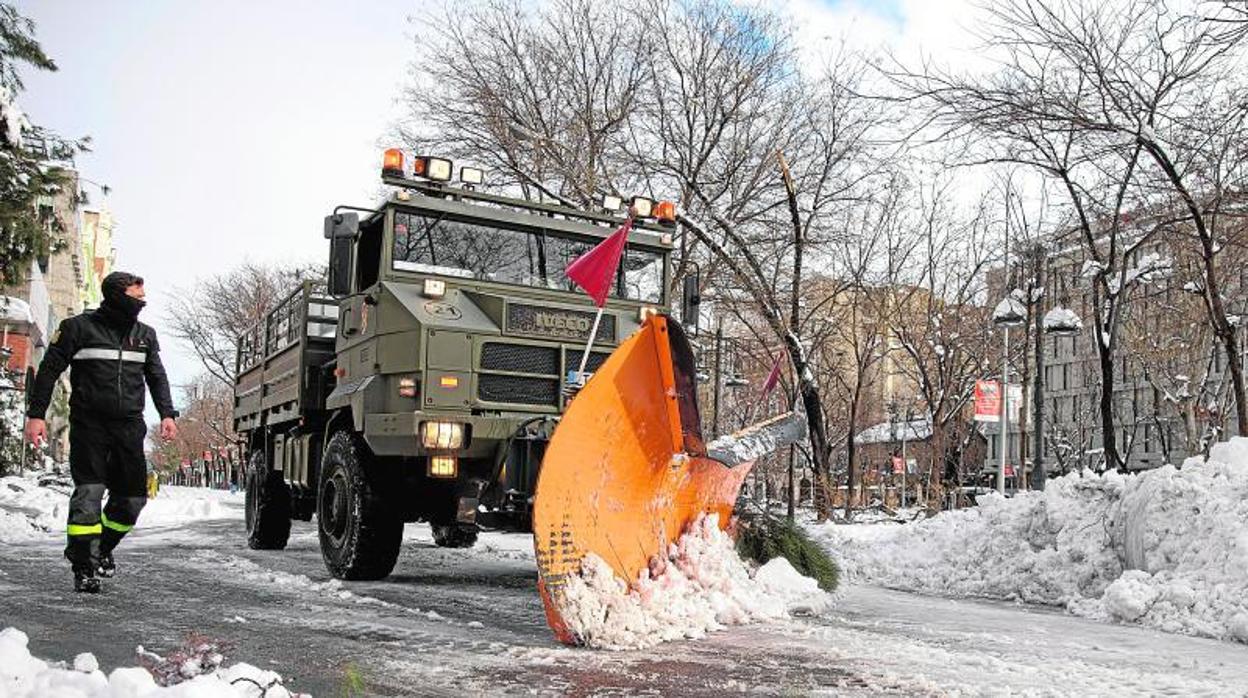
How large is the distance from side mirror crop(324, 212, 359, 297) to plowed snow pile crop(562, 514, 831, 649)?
11.8ft

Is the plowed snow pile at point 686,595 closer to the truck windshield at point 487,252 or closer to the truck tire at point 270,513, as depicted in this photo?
the truck windshield at point 487,252

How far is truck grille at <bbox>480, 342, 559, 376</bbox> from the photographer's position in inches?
317

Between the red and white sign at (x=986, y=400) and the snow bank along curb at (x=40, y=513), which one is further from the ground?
the red and white sign at (x=986, y=400)

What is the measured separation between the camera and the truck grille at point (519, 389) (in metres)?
8.01

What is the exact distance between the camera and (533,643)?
5980 mm

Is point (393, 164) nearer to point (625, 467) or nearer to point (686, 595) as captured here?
point (625, 467)

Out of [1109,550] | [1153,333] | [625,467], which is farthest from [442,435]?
[1153,333]

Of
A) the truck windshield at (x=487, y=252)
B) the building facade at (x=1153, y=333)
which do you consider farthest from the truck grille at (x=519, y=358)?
the building facade at (x=1153, y=333)

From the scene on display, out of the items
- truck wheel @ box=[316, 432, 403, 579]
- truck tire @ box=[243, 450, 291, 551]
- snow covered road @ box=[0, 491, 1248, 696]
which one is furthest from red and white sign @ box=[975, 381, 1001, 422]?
truck wheel @ box=[316, 432, 403, 579]

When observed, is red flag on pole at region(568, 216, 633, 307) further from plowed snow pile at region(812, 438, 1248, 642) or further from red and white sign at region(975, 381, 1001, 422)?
red and white sign at region(975, 381, 1001, 422)

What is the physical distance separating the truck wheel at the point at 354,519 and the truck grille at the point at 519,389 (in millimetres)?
1169

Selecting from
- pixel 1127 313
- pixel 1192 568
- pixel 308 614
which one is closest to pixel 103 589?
pixel 308 614

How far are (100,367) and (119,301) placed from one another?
0.45 metres

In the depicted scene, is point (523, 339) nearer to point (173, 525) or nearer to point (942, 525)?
point (942, 525)
